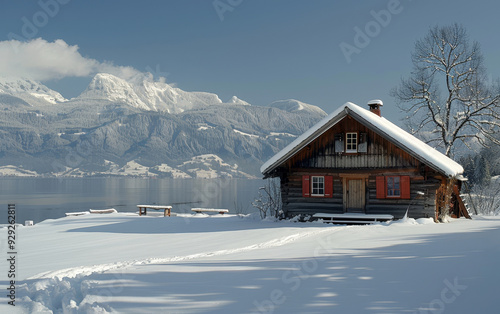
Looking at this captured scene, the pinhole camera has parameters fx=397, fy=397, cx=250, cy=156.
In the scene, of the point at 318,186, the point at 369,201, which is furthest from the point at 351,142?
the point at 369,201

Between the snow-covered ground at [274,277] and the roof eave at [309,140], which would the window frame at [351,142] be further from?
the snow-covered ground at [274,277]

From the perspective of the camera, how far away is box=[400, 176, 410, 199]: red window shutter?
65.9 ft

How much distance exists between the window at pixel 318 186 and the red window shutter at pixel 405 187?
400 cm

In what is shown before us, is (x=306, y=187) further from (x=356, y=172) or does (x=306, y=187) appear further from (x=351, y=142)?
(x=351, y=142)

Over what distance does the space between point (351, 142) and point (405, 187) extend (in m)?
3.53

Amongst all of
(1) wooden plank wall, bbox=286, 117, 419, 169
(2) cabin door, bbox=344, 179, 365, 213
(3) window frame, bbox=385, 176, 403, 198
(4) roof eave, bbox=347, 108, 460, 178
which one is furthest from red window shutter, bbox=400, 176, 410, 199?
(2) cabin door, bbox=344, 179, 365, 213

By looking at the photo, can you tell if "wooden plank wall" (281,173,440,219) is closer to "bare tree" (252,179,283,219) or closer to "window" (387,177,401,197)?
"window" (387,177,401,197)

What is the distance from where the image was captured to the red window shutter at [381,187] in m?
20.5

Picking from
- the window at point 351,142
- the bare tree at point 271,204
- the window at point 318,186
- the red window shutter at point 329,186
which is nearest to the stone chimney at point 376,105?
the window at point 351,142

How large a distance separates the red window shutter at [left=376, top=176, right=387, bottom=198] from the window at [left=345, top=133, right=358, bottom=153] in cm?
199

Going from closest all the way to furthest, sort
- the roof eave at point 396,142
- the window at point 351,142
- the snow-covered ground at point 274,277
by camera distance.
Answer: the snow-covered ground at point 274,277, the roof eave at point 396,142, the window at point 351,142

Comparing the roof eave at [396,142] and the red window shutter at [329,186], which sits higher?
the roof eave at [396,142]

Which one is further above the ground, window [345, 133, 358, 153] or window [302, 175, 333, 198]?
window [345, 133, 358, 153]

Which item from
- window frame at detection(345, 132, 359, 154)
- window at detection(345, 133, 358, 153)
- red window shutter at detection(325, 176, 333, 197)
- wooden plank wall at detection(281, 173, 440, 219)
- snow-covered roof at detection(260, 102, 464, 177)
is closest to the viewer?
snow-covered roof at detection(260, 102, 464, 177)
